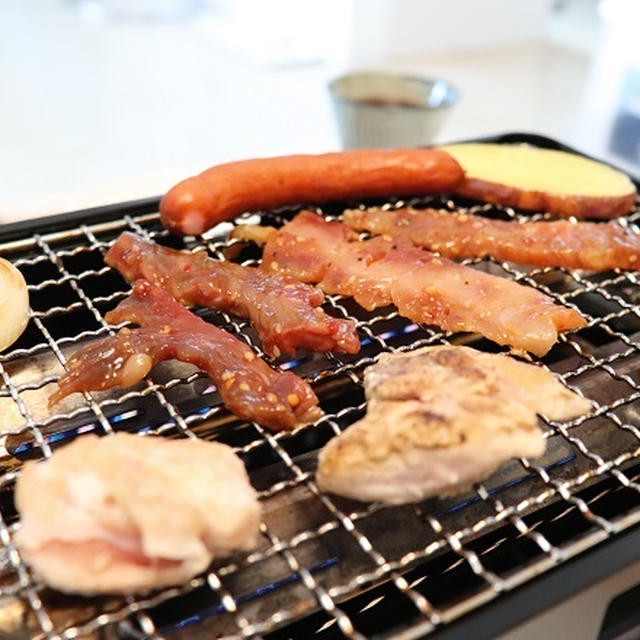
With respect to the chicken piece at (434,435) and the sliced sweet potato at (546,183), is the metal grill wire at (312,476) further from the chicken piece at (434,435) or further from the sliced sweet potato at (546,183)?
the sliced sweet potato at (546,183)

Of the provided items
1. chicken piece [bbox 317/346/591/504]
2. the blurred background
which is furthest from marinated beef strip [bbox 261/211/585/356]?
the blurred background

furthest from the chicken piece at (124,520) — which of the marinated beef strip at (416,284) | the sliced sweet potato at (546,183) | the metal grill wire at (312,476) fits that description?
the sliced sweet potato at (546,183)

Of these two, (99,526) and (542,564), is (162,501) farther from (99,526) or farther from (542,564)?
(542,564)

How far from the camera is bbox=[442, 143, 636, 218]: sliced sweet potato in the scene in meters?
2.29

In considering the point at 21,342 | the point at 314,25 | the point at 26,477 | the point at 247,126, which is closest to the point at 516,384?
the point at 26,477

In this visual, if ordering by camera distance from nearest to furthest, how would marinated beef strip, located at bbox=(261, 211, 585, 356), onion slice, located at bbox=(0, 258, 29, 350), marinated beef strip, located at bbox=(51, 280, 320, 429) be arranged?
marinated beef strip, located at bbox=(51, 280, 320, 429) → onion slice, located at bbox=(0, 258, 29, 350) → marinated beef strip, located at bbox=(261, 211, 585, 356)

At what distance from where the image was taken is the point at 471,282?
187 cm

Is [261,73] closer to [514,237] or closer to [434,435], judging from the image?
[514,237]

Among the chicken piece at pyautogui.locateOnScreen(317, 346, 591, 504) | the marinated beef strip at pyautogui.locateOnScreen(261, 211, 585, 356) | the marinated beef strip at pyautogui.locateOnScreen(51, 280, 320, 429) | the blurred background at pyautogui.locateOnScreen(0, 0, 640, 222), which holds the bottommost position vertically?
the blurred background at pyautogui.locateOnScreen(0, 0, 640, 222)

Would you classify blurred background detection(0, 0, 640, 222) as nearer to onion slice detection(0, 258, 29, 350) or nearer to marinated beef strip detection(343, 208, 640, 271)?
marinated beef strip detection(343, 208, 640, 271)

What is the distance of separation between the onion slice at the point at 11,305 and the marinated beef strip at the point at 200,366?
0.55ft

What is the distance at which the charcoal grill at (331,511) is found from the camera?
1152mm

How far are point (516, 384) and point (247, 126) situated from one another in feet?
11.6

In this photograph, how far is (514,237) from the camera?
2.09 m
